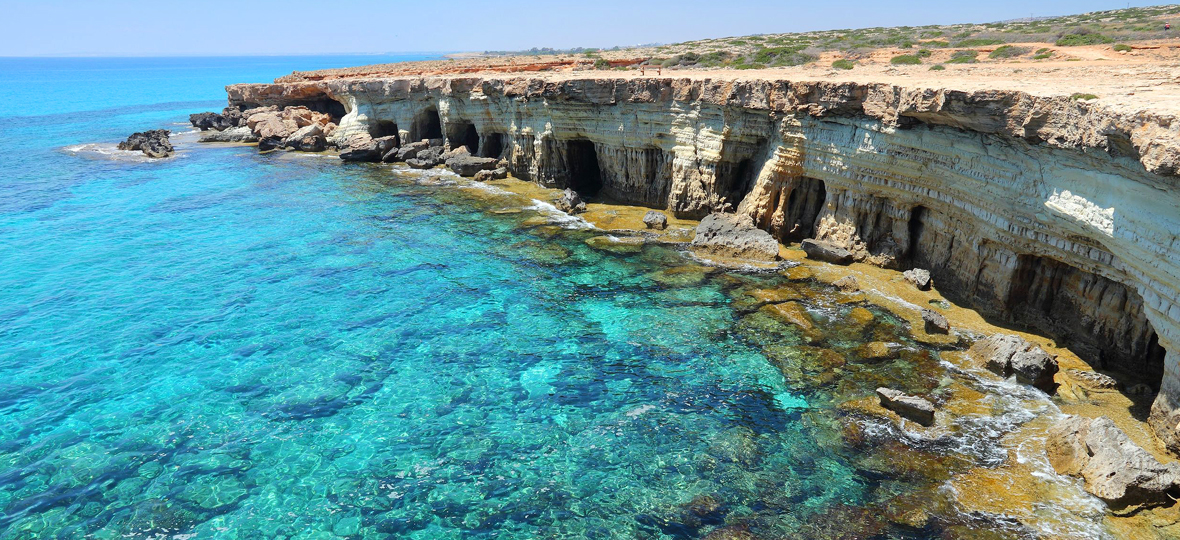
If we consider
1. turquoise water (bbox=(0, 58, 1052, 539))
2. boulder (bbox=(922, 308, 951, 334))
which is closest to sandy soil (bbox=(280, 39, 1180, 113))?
boulder (bbox=(922, 308, 951, 334))

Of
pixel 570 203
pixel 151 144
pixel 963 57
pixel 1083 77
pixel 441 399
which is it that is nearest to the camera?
pixel 441 399

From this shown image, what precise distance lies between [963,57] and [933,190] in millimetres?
25850

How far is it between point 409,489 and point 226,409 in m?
6.59

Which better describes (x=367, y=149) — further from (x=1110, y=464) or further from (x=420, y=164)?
(x=1110, y=464)

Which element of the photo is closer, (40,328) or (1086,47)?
(40,328)

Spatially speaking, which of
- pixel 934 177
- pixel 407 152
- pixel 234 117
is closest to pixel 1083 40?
pixel 934 177

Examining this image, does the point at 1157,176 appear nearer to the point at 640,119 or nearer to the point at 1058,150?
the point at 1058,150

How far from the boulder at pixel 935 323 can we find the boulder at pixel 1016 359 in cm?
108

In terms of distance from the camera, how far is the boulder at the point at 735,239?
25.0 meters

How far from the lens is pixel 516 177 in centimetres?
3938

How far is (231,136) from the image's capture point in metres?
56.0

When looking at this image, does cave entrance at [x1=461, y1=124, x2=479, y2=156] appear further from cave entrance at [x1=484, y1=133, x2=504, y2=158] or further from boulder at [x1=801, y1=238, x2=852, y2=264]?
boulder at [x1=801, y1=238, x2=852, y2=264]

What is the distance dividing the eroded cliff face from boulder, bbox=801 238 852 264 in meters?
0.60

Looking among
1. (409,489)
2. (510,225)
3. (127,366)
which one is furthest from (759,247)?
(127,366)
